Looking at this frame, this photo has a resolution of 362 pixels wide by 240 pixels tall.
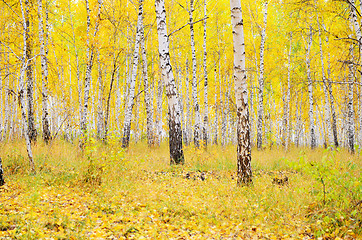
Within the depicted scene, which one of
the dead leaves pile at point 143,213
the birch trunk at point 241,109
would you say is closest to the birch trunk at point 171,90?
the dead leaves pile at point 143,213

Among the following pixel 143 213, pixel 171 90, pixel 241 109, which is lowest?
pixel 143 213

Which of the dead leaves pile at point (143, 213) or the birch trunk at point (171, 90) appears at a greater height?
the birch trunk at point (171, 90)

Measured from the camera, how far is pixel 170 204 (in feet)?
14.3

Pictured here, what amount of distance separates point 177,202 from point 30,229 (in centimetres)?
239

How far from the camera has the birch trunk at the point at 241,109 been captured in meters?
5.09

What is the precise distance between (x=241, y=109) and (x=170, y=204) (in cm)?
252

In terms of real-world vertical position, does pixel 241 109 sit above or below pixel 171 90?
below

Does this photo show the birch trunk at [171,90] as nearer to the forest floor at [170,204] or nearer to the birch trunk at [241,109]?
the forest floor at [170,204]

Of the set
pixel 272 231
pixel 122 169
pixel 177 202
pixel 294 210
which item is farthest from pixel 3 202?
pixel 294 210

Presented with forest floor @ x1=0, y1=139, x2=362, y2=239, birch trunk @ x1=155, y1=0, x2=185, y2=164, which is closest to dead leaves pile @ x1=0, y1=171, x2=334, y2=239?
forest floor @ x1=0, y1=139, x2=362, y2=239

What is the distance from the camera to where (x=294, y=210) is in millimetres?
3982

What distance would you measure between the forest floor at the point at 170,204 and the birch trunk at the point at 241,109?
0.39 meters

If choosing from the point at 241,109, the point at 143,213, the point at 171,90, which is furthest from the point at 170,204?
the point at 171,90

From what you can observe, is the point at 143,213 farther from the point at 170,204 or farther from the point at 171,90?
the point at 171,90
